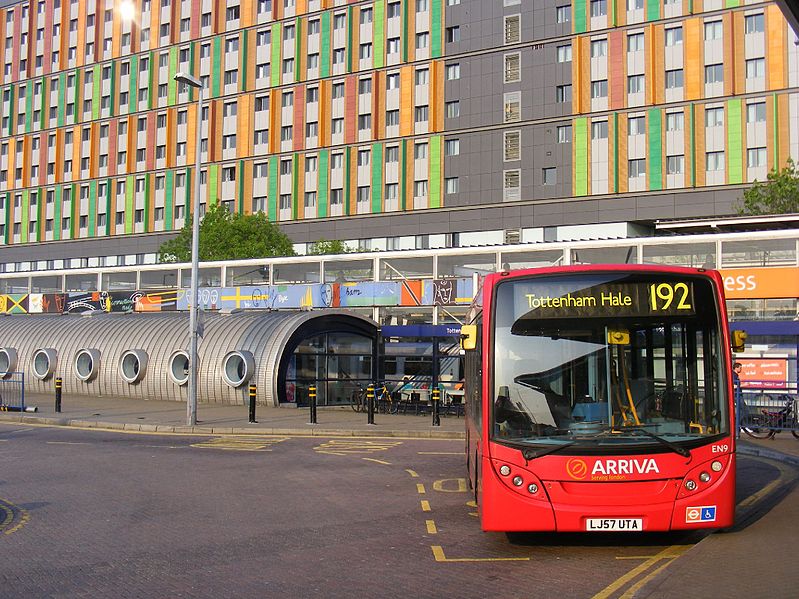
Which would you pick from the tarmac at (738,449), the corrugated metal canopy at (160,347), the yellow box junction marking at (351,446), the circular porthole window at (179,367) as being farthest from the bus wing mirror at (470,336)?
the circular porthole window at (179,367)

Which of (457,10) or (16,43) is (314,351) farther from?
(16,43)

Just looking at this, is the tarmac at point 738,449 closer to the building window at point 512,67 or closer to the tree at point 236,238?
the tree at point 236,238

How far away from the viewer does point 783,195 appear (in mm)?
41062

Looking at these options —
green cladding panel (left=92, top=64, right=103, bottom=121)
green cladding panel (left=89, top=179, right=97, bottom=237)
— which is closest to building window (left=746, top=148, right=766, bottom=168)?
green cladding panel (left=89, top=179, right=97, bottom=237)

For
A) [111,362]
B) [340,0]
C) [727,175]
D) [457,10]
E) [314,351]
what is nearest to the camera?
[314,351]

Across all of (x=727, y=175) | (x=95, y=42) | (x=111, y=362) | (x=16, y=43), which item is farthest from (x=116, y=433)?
(x=16, y=43)

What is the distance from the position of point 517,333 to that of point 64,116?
83.0m

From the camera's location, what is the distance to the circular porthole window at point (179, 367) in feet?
110

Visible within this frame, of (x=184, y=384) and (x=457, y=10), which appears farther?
(x=457, y=10)

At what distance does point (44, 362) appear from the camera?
38562 millimetres

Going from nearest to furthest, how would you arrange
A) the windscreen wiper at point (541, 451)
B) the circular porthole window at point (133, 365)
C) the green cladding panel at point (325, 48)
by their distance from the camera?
the windscreen wiper at point (541, 451)
the circular porthole window at point (133, 365)
the green cladding panel at point (325, 48)

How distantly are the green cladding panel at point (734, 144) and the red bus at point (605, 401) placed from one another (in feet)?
162

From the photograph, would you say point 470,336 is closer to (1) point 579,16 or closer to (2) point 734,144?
(2) point 734,144

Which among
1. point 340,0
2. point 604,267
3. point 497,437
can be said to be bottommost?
point 497,437
